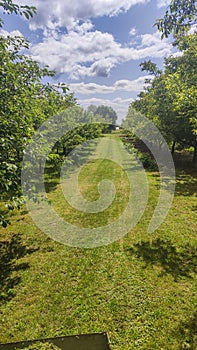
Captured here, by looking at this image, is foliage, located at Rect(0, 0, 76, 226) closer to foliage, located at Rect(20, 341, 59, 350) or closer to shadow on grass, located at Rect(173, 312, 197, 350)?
foliage, located at Rect(20, 341, 59, 350)

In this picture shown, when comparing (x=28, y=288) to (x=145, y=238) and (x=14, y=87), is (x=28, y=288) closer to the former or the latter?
(x=145, y=238)

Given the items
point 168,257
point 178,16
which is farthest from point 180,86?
point 168,257

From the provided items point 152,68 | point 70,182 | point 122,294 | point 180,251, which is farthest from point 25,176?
point 152,68

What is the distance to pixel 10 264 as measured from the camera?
5.19 meters

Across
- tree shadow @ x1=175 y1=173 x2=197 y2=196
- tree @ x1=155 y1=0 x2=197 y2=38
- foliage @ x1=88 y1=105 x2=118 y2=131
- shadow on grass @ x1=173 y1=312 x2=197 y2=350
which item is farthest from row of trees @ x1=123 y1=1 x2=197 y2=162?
foliage @ x1=88 y1=105 x2=118 y2=131

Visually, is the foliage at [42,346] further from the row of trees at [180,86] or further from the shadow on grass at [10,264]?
the row of trees at [180,86]

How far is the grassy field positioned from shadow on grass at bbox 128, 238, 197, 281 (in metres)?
0.02

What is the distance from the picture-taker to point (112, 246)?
19.4 feet

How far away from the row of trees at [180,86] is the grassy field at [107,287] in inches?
180

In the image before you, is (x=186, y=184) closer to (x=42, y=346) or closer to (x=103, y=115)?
(x=42, y=346)

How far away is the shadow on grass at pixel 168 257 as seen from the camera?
4852 mm

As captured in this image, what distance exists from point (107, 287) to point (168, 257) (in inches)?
74.3

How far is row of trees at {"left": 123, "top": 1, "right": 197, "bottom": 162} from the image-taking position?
15.7 feet

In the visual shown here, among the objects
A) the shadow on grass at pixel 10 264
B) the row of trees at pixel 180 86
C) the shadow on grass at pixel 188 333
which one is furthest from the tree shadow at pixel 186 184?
the shadow on grass at pixel 10 264
